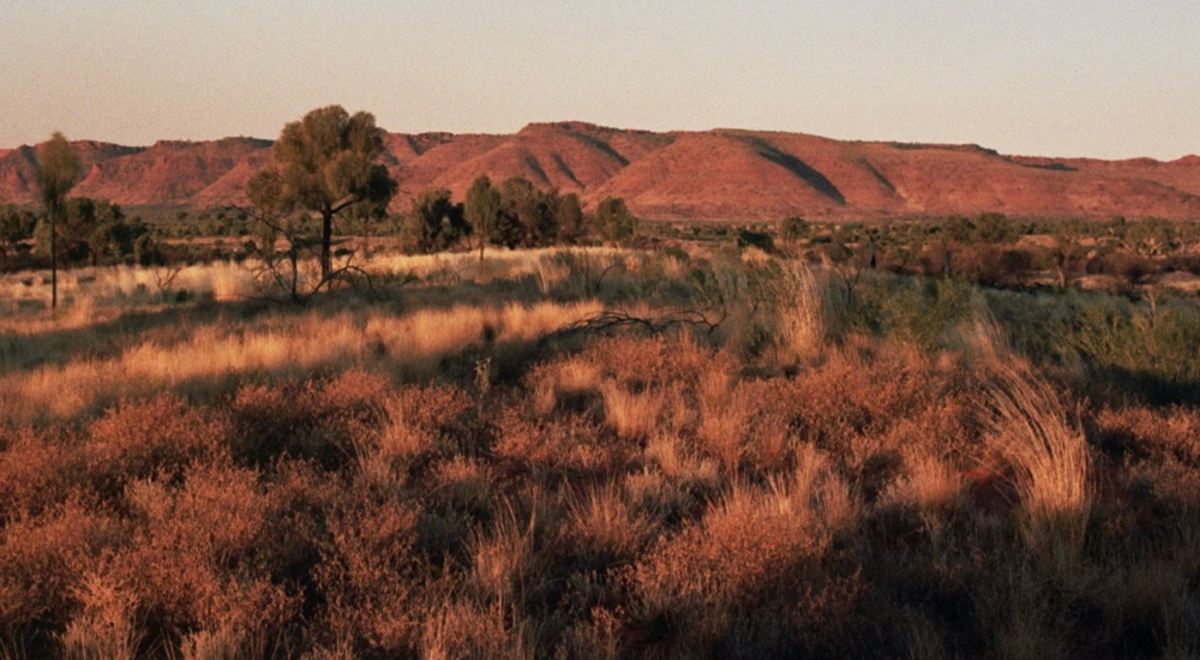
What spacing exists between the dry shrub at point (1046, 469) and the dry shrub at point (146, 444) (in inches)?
187

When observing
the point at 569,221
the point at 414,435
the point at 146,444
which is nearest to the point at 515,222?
the point at 569,221

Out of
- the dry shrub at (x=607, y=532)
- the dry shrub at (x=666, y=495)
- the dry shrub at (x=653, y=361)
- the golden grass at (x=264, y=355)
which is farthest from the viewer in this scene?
the dry shrub at (x=653, y=361)

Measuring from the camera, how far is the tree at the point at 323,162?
2094 centimetres

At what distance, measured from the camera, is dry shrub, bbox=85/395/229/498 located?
499 cm

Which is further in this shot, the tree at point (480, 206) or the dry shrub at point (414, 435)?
the tree at point (480, 206)

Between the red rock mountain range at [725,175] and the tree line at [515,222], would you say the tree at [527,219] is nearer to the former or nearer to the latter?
the tree line at [515,222]

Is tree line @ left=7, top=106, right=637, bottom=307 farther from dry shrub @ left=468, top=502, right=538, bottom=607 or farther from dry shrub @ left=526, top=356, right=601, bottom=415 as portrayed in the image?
dry shrub @ left=468, top=502, right=538, bottom=607

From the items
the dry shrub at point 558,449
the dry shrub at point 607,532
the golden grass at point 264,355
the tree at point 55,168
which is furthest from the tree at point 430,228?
the dry shrub at point 607,532

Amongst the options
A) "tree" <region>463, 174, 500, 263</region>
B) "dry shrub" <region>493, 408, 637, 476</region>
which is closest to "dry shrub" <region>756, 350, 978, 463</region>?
"dry shrub" <region>493, 408, 637, 476</region>

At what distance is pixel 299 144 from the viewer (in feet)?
70.7

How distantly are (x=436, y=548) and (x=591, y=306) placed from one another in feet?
28.2

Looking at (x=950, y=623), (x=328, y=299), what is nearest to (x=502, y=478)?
(x=950, y=623)

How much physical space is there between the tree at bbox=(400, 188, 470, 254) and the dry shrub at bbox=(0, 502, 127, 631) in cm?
3886

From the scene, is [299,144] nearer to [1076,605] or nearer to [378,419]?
[378,419]
